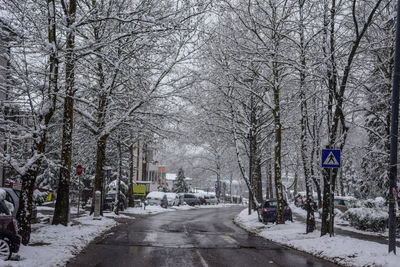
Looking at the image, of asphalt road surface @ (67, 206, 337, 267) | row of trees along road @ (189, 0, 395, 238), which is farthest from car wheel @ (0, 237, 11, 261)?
row of trees along road @ (189, 0, 395, 238)

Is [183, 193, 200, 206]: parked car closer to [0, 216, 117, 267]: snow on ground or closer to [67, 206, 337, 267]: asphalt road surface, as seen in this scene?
[0, 216, 117, 267]: snow on ground

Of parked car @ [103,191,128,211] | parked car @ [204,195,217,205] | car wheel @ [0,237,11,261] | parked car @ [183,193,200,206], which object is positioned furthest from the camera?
parked car @ [204,195,217,205]

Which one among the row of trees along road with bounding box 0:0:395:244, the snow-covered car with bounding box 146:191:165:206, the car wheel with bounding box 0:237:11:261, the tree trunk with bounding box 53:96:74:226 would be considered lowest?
the car wheel with bounding box 0:237:11:261

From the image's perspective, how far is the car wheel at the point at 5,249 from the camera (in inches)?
362

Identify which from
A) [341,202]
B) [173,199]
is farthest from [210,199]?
[341,202]

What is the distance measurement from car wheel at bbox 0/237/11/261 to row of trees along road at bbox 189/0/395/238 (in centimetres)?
824

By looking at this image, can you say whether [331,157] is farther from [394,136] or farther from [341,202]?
[341,202]

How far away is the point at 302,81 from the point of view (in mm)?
16562

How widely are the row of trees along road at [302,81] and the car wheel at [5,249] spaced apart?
824cm

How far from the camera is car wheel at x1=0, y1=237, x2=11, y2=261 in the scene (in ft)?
Answer: 30.2

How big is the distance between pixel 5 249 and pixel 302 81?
12.1 meters

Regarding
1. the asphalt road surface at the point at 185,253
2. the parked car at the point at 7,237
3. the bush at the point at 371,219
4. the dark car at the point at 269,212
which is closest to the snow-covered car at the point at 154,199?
the dark car at the point at 269,212

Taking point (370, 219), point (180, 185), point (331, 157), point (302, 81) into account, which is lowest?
point (370, 219)

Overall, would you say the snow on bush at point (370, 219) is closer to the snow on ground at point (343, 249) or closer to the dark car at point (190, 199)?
the snow on ground at point (343, 249)
